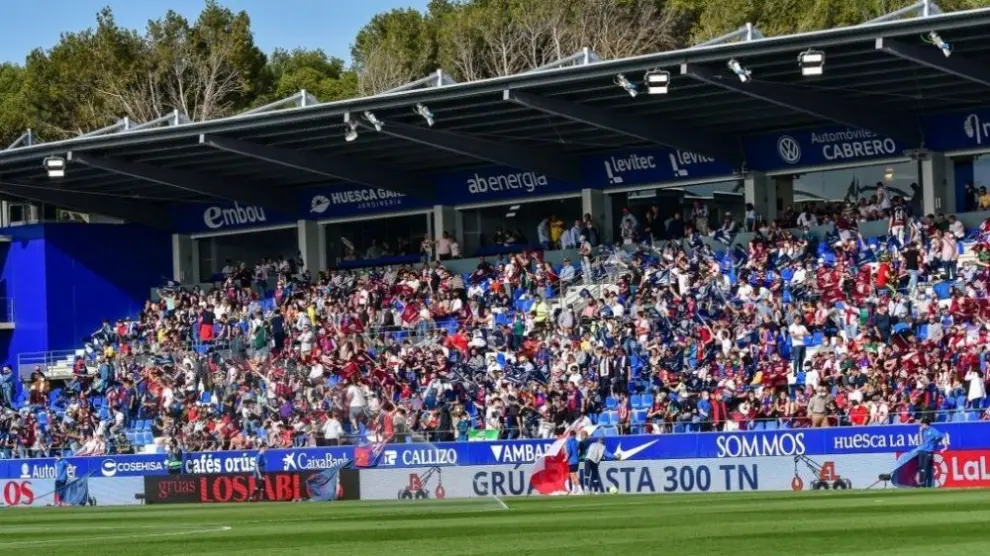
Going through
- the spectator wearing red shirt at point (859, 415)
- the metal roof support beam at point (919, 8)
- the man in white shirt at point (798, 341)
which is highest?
the metal roof support beam at point (919, 8)

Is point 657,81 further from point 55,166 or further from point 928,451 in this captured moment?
point 55,166

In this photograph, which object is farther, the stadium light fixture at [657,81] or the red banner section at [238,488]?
the red banner section at [238,488]

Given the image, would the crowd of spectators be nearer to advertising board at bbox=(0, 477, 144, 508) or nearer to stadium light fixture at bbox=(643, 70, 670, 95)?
advertising board at bbox=(0, 477, 144, 508)

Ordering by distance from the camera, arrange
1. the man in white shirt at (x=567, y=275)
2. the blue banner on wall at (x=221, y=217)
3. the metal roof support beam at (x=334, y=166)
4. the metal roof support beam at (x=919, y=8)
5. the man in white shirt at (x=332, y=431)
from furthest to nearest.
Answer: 1. the blue banner on wall at (x=221, y=217)
2. the metal roof support beam at (x=334, y=166)
3. the man in white shirt at (x=567, y=275)
4. the man in white shirt at (x=332, y=431)
5. the metal roof support beam at (x=919, y=8)

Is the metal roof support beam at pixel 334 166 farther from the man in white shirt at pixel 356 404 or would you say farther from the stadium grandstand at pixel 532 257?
the man in white shirt at pixel 356 404

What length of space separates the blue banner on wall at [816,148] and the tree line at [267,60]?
30.2 metres

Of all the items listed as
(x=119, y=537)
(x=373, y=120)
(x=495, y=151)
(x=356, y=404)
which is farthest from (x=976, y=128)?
(x=119, y=537)

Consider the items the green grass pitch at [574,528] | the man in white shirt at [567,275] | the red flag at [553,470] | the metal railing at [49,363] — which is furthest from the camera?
the metal railing at [49,363]

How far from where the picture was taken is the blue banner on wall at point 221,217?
47.2 meters

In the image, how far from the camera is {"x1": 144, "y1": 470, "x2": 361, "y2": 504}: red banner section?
31641 mm

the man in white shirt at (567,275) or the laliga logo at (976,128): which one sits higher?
the laliga logo at (976,128)

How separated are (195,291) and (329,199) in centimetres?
450

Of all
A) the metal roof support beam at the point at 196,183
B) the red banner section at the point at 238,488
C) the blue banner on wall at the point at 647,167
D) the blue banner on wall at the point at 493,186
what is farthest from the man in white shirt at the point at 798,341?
the metal roof support beam at the point at 196,183

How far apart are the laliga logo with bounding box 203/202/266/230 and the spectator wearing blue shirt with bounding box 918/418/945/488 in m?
25.5
